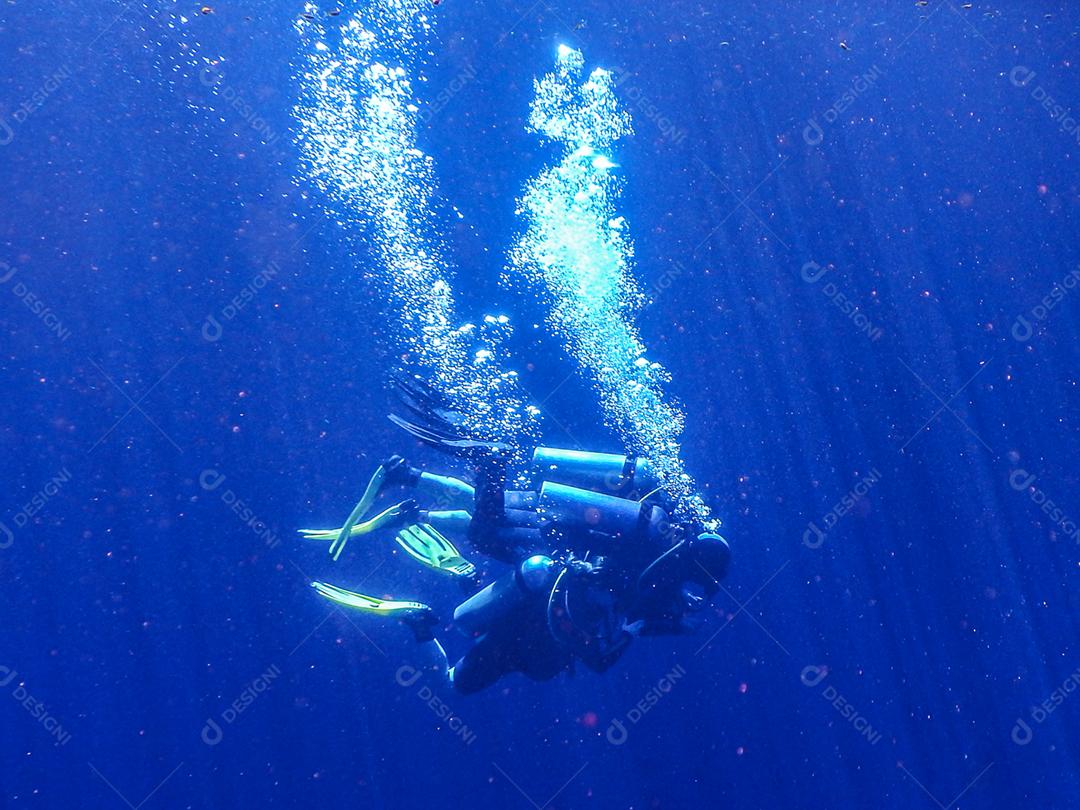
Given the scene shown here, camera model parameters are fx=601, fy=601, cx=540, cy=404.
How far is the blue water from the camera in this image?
8820 millimetres

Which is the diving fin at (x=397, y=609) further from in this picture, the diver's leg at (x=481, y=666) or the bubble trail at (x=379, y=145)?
the bubble trail at (x=379, y=145)

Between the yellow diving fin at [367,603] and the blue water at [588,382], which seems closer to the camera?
the yellow diving fin at [367,603]

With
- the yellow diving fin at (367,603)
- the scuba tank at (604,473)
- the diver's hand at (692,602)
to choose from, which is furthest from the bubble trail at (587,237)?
the diver's hand at (692,602)

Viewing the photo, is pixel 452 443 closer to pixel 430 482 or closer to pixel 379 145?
pixel 430 482

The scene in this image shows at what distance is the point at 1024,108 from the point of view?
37.5 ft

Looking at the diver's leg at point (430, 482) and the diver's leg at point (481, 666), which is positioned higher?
the diver's leg at point (430, 482)

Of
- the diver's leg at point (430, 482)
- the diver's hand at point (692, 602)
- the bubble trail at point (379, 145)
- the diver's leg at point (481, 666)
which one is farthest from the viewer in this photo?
the bubble trail at point (379, 145)

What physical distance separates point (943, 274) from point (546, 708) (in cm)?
1206

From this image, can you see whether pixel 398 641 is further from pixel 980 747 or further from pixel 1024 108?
pixel 1024 108

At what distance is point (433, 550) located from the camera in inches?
168

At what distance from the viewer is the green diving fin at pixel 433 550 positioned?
4094 mm

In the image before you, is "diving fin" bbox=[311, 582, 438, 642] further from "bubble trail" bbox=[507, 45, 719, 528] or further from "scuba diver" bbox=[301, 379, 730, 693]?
"bubble trail" bbox=[507, 45, 719, 528]

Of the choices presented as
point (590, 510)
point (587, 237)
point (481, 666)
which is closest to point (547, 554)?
point (590, 510)

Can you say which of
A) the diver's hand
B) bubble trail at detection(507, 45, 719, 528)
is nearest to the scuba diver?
the diver's hand
